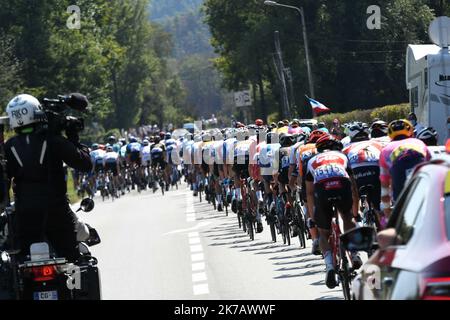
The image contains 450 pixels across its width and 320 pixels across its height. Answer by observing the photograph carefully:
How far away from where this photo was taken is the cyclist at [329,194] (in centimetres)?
1193

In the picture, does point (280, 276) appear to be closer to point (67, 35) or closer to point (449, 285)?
point (449, 285)

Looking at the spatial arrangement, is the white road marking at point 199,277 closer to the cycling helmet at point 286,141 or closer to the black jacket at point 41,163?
the cycling helmet at point 286,141

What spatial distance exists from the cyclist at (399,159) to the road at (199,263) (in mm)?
1436

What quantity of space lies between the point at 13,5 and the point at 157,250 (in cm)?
5360

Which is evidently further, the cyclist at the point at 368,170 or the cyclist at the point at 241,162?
the cyclist at the point at 241,162

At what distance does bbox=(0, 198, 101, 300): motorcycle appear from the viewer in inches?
364

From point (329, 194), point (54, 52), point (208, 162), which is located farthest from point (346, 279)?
point (54, 52)

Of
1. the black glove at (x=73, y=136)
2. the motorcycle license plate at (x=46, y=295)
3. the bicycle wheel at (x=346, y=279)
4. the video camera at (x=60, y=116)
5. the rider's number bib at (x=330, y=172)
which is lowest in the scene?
the bicycle wheel at (x=346, y=279)

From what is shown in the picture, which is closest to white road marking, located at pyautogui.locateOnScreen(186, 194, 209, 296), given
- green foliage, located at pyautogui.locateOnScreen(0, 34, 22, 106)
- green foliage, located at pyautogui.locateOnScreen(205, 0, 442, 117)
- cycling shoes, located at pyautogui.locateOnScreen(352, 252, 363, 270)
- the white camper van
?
cycling shoes, located at pyautogui.locateOnScreen(352, 252, 363, 270)

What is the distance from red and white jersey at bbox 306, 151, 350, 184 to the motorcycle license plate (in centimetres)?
348

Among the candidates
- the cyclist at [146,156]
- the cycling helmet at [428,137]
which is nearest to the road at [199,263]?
the cycling helmet at [428,137]

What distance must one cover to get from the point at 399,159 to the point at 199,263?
6.67 m

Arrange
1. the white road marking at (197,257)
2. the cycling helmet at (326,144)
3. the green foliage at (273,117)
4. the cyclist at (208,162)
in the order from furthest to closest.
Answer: the green foliage at (273,117)
the cyclist at (208,162)
the white road marking at (197,257)
the cycling helmet at (326,144)
